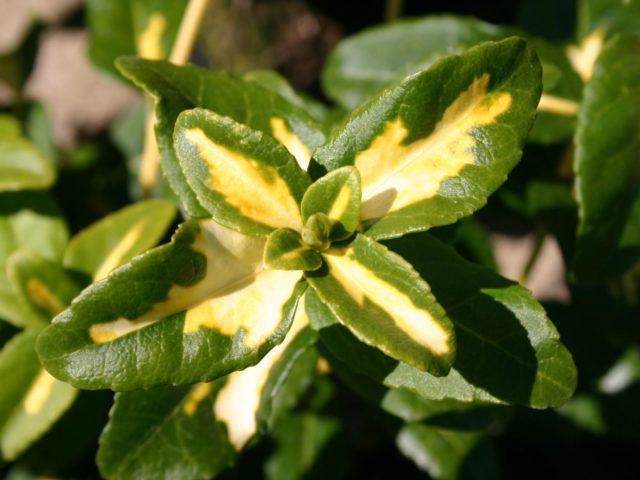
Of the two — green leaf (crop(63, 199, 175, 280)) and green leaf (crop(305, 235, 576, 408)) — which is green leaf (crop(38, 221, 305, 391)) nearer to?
green leaf (crop(305, 235, 576, 408))

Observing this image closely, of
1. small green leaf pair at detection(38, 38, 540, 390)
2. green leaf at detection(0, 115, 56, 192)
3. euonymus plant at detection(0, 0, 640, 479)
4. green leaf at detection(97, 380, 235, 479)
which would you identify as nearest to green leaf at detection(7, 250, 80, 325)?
euonymus plant at detection(0, 0, 640, 479)

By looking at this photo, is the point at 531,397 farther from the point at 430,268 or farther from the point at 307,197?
the point at 307,197

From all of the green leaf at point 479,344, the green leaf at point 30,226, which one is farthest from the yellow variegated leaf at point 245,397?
the green leaf at point 30,226

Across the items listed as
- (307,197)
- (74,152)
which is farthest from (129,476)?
(74,152)

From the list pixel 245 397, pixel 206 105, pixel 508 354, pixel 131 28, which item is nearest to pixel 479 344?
pixel 508 354

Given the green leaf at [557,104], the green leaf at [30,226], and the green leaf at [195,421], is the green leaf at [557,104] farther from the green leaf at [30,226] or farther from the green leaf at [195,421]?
the green leaf at [30,226]
